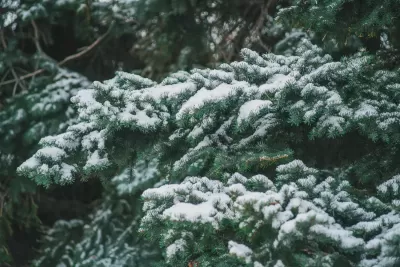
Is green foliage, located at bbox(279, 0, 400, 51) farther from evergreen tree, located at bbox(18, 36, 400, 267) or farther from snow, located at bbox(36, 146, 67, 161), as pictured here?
snow, located at bbox(36, 146, 67, 161)

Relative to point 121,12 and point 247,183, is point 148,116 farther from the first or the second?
point 121,12

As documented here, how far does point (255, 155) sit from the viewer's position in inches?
70.3

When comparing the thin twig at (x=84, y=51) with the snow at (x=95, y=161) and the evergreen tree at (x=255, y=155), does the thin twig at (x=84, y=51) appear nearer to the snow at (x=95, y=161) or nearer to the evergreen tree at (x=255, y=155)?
the evergreen tree at (x=255, y=155)

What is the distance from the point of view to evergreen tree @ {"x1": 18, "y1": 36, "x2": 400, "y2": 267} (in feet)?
4.74

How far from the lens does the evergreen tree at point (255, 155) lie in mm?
1444

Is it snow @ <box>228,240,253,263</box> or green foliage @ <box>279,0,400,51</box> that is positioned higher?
green foliage @ <box>279,0,400,51</box>

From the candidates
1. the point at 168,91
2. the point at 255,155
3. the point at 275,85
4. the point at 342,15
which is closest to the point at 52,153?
the point at 168,91

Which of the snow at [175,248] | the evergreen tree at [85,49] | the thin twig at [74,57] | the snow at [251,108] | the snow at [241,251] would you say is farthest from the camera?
the thin twig at [74,57]

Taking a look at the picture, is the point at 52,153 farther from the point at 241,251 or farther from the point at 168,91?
the point at 241,251

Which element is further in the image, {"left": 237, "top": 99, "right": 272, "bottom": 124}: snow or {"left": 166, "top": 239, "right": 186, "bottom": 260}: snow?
{"left": 237, "top": 99, "right": 272, "bottom": 124}: snow

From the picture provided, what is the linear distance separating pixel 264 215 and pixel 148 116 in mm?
748

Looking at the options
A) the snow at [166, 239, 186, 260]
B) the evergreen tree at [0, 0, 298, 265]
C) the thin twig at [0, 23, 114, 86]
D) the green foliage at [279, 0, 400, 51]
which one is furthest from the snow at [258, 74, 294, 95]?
the thin twig at [0, 23, 114, 86]

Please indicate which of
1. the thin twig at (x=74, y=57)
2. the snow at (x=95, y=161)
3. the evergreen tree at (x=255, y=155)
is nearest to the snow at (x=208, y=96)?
the evergreen tree at (x=255, y=155)

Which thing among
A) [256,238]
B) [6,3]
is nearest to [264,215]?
[256,238]
